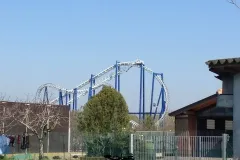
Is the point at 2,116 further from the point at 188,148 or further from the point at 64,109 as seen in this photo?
the point at 188,148

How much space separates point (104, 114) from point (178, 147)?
534 inches

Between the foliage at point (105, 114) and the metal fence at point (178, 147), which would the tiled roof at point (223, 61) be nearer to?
the metal fence at point (178, 147)

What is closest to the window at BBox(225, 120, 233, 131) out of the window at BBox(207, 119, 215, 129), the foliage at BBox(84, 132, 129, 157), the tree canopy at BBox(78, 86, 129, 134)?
the window at BBox(207, 119, 215, 129)

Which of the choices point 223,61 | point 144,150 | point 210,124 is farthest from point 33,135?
point 223,61

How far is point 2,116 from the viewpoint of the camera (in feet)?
166

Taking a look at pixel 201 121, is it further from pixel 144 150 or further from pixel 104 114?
pixel 144 150

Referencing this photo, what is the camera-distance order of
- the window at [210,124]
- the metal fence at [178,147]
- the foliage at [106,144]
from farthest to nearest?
the window at [210,124], the foliage at [106,144], the metal fence at [178,147]

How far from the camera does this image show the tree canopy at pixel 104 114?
3853 cm

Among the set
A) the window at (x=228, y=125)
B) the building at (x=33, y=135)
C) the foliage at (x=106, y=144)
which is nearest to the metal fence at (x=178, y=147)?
the foliage at (x=106, y=144)

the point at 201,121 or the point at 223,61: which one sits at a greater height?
the point at 223,61

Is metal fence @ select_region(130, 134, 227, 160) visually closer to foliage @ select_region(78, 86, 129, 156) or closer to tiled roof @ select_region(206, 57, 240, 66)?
tiled roof @ select_region(206, 57, 240, 66)

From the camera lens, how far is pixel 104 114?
127 feet

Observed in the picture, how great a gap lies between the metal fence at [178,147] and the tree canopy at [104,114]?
34.8 feet

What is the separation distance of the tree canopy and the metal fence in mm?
10611
